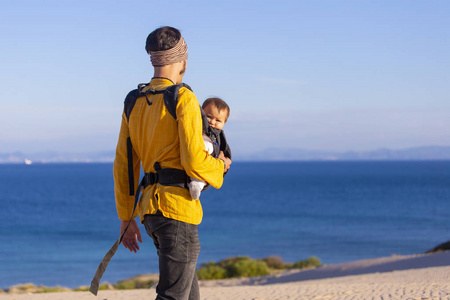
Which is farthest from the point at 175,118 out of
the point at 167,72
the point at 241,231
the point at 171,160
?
the point at 241,231

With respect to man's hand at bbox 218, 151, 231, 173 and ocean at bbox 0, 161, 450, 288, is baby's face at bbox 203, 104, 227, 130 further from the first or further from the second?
ocean at bbox 0, 161, 450, 288

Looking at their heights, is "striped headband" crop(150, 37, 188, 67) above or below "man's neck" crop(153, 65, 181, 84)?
above

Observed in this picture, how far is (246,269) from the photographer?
18.5 m

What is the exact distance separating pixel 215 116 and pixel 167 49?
0.65 m

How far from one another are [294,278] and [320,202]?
63.3 metres

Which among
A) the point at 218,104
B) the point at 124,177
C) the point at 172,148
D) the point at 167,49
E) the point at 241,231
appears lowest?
the point at 241,231

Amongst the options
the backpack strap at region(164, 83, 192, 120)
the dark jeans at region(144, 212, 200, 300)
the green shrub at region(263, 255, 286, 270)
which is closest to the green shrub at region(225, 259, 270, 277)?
the green shrub at region(263, 255, 286, 270)

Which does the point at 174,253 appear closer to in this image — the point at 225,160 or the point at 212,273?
the point at 225,160

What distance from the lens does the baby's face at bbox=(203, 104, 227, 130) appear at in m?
3.59

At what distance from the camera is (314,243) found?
36125 millimetres

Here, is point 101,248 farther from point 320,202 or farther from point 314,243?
point 320,202

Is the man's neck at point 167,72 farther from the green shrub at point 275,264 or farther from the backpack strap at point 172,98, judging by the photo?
the green shrub at point 275,264

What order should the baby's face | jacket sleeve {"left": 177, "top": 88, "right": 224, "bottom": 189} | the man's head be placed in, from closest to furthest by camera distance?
jacket sleeve {"left": 177, "top": 88, "right": 224, "bottom": 189} < the man's head < the baby's face

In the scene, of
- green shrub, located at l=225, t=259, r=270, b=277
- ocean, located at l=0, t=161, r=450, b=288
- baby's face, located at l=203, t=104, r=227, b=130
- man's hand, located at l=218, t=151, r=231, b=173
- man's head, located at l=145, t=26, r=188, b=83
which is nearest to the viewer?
man's head, located at l=145, t=26, r=188, b=83
